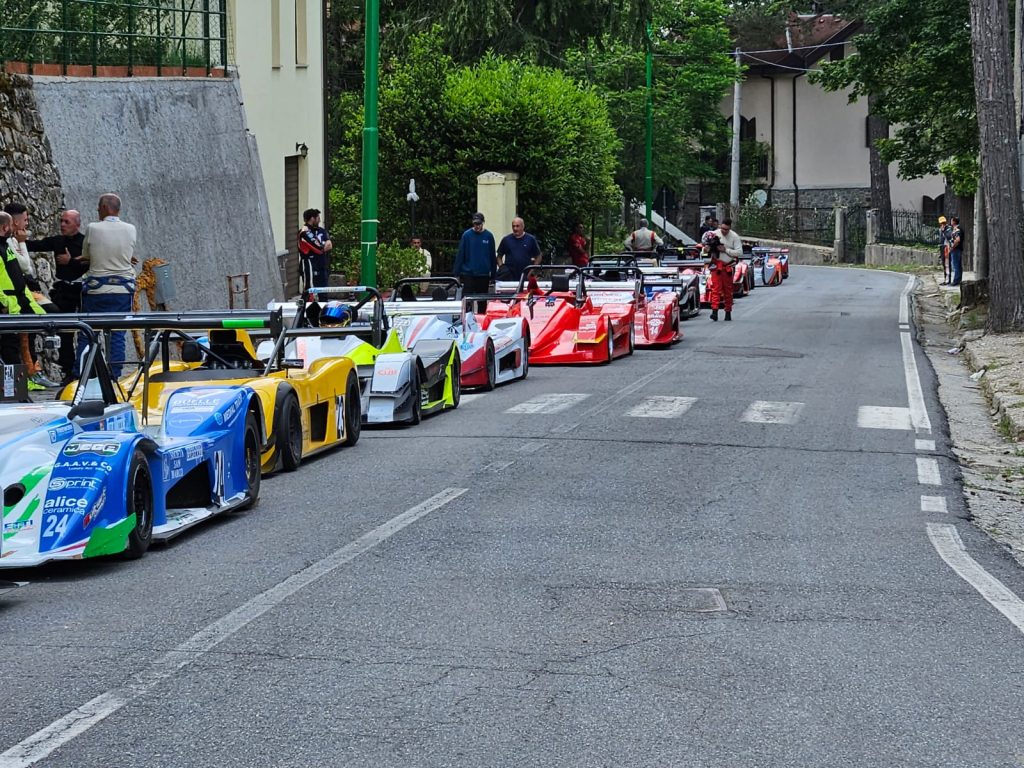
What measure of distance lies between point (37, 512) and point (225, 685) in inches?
91.2

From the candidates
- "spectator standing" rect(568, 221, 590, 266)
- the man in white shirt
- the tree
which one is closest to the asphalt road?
the tree

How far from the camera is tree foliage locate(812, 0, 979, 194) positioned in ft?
95.9

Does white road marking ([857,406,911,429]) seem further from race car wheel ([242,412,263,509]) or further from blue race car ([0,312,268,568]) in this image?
blue race car ([0,312,268,568])

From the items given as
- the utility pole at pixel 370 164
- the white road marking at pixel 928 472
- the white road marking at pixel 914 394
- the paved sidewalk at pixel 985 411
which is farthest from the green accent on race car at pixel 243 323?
the utility pole at pixel 370 164


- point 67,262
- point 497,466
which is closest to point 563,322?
point 67,262

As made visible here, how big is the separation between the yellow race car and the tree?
14.8m

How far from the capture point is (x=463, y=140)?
122ft

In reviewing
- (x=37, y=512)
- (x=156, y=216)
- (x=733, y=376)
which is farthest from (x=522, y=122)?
(x=37, y=512)

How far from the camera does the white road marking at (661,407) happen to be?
1581 cm

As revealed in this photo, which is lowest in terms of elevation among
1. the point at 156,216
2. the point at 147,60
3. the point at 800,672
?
the point at 800,672

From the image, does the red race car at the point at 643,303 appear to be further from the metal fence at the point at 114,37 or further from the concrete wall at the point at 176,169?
the metal fence at the point at 114,37

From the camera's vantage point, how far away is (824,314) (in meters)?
33.8

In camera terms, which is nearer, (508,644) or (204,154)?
(508,644)

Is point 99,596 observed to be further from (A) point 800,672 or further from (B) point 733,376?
(B) point 733,376
